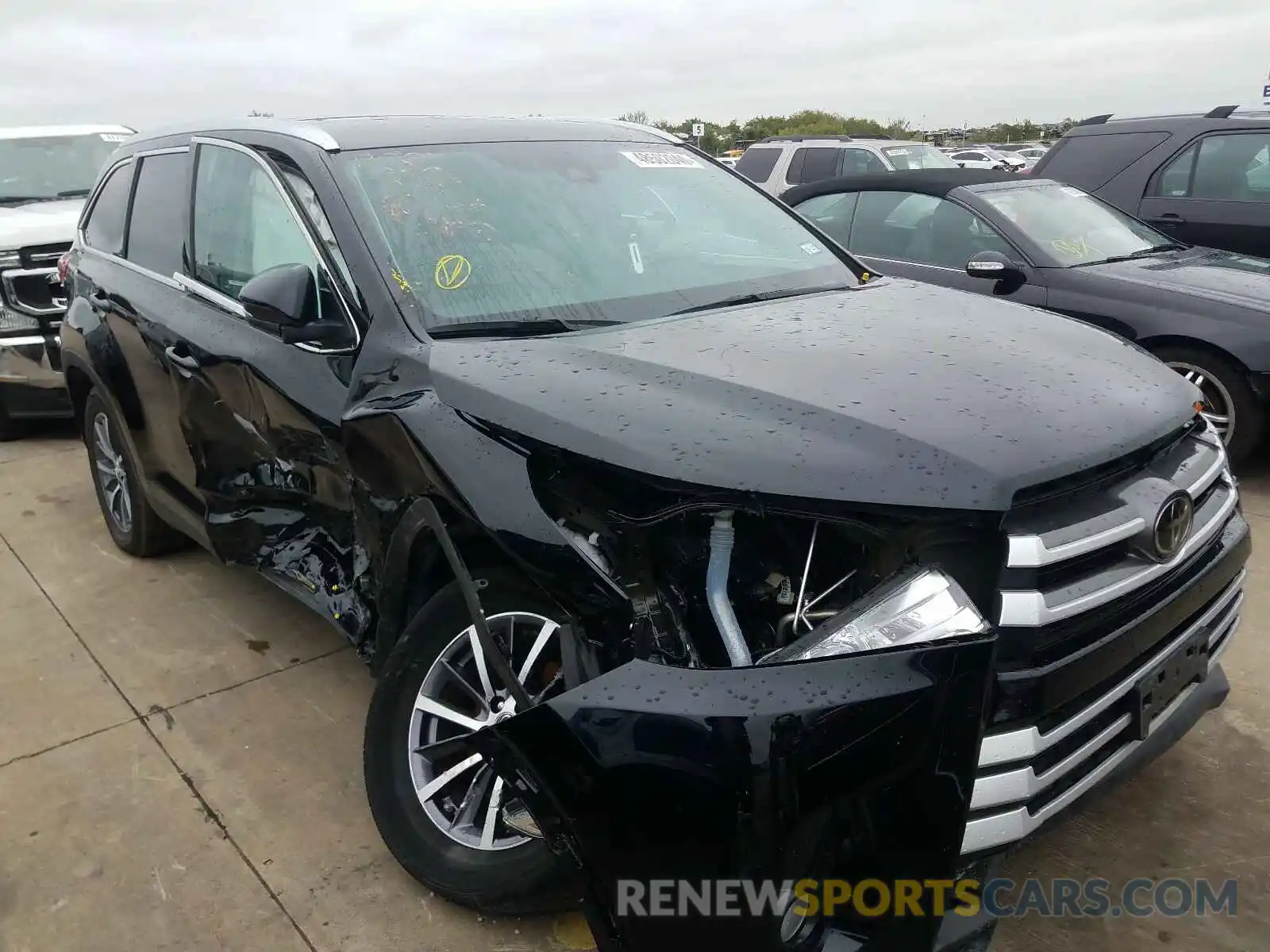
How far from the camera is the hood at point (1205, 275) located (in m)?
5.18

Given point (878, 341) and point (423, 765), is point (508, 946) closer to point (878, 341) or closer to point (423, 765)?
point (423, 765)

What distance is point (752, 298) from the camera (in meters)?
2.95

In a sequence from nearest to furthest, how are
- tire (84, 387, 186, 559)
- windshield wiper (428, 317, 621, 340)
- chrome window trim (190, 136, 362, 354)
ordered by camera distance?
windshield wiper (428, 317, 621, 340) < chrome window trim (190, 136, 362, 354) < tire (84, 387, 186, 559)

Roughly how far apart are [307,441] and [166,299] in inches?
49.7

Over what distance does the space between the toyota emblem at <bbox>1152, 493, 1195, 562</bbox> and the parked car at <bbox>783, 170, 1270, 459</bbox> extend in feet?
9.74

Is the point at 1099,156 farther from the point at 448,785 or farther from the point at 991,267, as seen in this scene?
the point at 448,785

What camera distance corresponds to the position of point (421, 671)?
96.4 inches

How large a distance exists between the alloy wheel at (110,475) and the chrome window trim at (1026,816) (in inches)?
156

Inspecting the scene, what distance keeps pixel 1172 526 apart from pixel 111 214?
4.31m

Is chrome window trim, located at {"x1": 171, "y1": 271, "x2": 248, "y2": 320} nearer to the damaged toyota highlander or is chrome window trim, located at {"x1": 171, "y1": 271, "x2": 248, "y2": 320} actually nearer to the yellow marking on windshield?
the damaged toyota highlander

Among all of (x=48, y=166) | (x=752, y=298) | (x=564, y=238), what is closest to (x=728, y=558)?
(x=752, y=298)

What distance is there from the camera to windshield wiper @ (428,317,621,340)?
255 centimetres

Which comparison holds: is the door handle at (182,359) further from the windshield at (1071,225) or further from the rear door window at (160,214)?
the windshield at (1071,225)

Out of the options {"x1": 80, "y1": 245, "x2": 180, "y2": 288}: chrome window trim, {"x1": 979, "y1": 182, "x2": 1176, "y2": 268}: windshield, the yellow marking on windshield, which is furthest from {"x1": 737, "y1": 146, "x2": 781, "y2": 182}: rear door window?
the yellow marking on windshield
